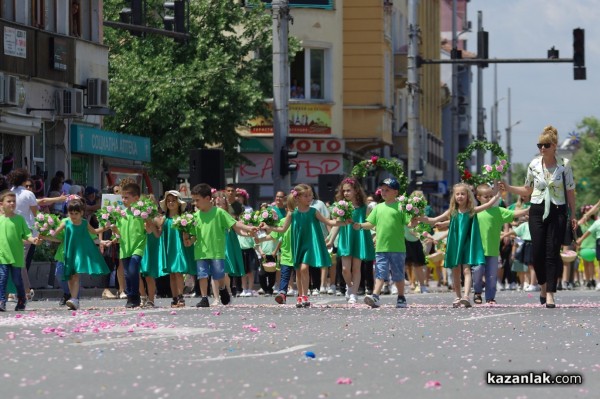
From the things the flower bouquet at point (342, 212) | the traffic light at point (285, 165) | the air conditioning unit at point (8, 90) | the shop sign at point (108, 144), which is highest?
the air conditioning unit at point (8, 90)

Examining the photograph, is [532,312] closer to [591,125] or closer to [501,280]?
[501,280]

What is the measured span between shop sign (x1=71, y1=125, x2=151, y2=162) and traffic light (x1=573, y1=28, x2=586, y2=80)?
32.6 ft

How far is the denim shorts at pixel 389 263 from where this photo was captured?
22.1 meters

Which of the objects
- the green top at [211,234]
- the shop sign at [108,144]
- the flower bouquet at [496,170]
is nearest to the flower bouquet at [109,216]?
the green top at [211,234]

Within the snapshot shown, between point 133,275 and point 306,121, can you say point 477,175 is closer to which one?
point 133,275

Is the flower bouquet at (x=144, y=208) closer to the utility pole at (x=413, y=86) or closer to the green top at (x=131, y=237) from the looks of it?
the green top at (x=131, y=237)

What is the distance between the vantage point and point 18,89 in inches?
1409

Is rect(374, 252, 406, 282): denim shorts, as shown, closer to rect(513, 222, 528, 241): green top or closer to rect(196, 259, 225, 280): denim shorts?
rect(196, 259, 225, 280): denim shorts

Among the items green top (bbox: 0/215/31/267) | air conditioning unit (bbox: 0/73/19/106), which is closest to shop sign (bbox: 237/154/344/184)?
air conditioning unit (bbox: 0/73/19/106)

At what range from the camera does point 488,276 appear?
22.9 meters

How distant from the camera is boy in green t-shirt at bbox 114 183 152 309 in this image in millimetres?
22453

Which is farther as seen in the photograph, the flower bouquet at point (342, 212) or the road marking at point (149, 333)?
the flower bouquet at point (342, 212)

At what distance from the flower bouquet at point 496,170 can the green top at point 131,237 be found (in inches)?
165

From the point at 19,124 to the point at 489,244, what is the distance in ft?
50.4
